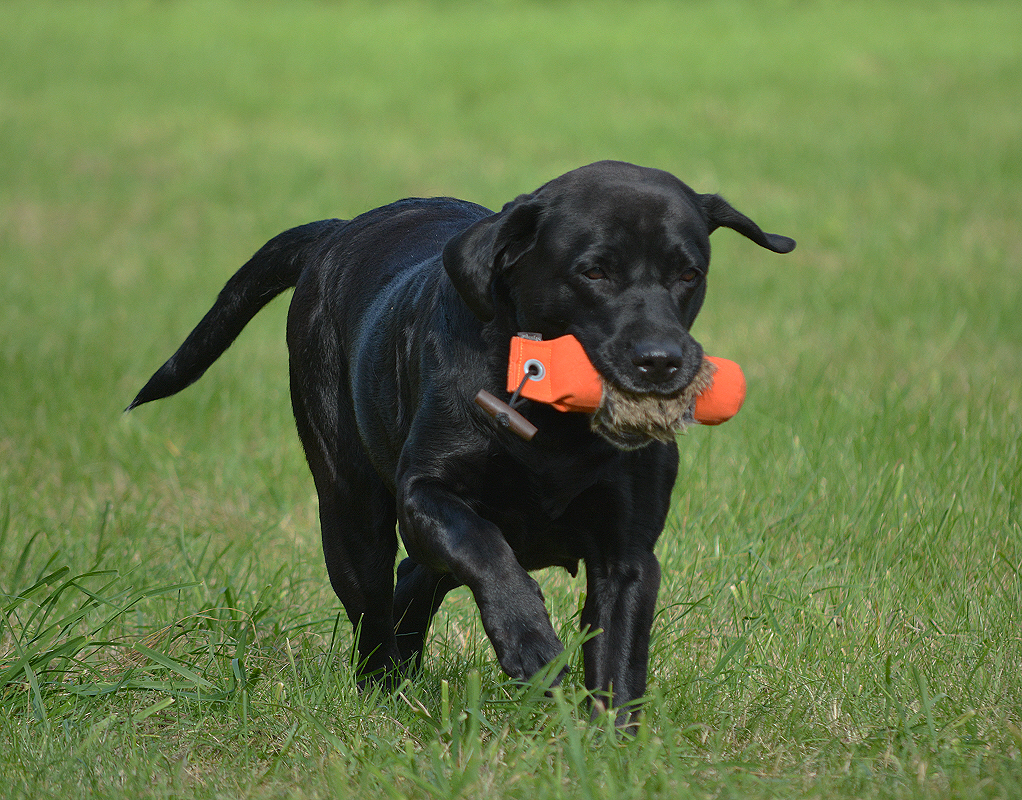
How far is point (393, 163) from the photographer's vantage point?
13484 mm

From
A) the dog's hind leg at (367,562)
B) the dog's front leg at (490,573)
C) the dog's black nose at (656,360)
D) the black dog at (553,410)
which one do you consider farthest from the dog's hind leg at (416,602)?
the dog's black nose at (656,360)

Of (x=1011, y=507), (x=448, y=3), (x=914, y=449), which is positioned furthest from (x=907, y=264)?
(x=448, y=3)

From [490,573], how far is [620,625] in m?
0.40

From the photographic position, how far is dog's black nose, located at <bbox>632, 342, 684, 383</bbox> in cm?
265

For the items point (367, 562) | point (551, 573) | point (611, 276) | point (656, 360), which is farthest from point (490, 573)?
point (551, 573)

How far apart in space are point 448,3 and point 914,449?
72.0 feet

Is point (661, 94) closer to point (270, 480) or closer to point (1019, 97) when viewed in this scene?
point (1019, 97)

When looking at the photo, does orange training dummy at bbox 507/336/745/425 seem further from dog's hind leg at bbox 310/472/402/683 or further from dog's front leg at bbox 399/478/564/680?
dog's hind leg at bbox 310/472/402/683

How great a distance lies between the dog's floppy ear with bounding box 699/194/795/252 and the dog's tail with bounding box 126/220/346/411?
147 centimetres

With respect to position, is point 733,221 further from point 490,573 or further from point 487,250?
point 490,573

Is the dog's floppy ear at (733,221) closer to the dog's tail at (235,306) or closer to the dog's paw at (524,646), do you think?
the dog's paw at (524,646)

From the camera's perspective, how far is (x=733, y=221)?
316 cm

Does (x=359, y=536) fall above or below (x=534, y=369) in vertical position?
below

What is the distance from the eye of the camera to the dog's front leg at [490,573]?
8.40 ft
